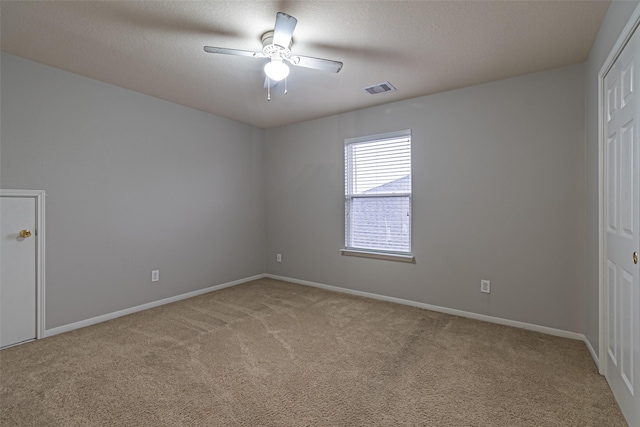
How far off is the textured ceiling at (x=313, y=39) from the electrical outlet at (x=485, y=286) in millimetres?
2046

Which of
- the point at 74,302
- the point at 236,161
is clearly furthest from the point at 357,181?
the point at 74,302

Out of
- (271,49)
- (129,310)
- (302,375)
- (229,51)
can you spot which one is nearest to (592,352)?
(302,375)

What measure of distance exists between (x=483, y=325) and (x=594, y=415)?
131 centimetres

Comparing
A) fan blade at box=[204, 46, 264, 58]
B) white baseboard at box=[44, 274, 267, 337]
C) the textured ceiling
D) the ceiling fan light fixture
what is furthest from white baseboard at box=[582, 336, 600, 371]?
white baseboard at box=[44, 274, 267, 337]

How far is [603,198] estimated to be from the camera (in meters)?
2.15

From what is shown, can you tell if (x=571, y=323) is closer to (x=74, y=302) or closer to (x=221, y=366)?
(x=221, y=366)

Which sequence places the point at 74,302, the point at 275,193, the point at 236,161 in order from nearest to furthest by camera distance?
the point at 74,302 → the point at 236,161 → the point at 275,193

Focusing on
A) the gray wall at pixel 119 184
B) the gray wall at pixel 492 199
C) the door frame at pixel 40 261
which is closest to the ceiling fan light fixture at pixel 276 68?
the gray wall at pixel 492 199

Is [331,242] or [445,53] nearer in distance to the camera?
[445,53]

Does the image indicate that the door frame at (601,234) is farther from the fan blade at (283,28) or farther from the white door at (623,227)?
the fan blade at (283,28)

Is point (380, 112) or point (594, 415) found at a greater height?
point (380, 112)

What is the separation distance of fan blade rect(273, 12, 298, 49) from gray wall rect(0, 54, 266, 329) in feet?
7.44

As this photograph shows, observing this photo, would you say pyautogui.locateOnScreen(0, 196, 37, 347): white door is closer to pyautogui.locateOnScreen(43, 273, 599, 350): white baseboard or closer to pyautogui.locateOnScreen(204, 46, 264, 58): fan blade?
pyautogui.locateOnScreen(43, 273, 599, 350): white baseboard

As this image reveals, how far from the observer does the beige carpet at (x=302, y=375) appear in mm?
1758
